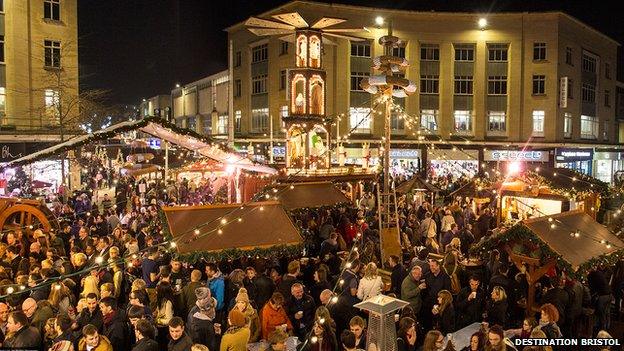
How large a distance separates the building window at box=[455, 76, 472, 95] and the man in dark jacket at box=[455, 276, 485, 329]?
111 feet

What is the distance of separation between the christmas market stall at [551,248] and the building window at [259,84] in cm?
3280

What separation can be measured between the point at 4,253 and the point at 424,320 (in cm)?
882

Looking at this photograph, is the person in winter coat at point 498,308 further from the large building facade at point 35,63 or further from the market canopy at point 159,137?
the large building facade at point 35,63

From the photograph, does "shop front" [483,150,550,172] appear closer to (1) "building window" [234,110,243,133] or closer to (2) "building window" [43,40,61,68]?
(1) "building window" [234,110,243,133]

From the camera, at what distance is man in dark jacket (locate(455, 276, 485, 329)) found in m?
8.26

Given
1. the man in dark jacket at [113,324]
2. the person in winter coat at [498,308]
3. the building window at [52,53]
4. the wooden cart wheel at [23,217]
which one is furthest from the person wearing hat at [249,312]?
the building window at [52,53]

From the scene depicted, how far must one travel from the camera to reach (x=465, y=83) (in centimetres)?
4025

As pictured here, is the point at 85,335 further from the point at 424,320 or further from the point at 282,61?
the point at 282,61

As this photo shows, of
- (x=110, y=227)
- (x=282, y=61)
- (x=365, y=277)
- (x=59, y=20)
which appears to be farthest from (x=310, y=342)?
(x=282, y=61)

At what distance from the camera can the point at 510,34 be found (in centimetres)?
3966

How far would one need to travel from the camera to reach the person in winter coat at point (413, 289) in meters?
8.43

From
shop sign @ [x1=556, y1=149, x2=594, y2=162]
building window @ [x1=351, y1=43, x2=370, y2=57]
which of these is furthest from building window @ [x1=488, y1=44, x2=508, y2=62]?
building window @ [x1=351, y1=43, x2=370, y2=57]

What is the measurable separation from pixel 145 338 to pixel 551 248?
20.4 ft

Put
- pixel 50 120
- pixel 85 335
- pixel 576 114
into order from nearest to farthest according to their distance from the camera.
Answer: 1. pixel 85 335
2. pixel 50 120
3. pixel 576 114
